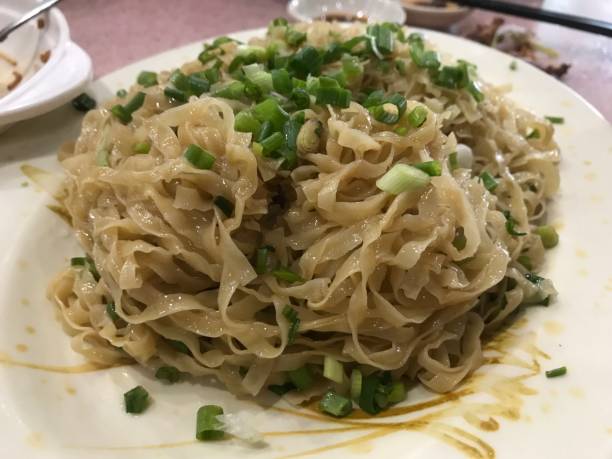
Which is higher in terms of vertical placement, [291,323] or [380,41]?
[380,41]

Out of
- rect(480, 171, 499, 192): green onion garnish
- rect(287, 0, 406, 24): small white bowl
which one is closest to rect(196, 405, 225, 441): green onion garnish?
rect(480, 171, 499, 192): green onion garnish

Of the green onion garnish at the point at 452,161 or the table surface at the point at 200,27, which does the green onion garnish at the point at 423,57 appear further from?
the table surface at the point at 200,27

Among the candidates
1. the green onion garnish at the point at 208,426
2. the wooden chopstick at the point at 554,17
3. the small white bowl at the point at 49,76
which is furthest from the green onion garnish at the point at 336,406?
the wooden chopstick at the point at 554,17

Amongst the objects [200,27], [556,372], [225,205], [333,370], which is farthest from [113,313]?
[200,27]

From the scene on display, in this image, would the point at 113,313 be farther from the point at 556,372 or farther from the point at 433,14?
the point at 433,14

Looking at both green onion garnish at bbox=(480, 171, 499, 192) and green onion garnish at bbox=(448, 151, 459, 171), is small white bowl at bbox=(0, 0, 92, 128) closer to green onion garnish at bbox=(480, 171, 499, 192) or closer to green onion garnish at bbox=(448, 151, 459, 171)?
green onion garnish at bbox=(448, 151, 459, 171)

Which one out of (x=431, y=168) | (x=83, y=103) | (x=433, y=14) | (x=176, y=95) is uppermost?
(x=431, y=168)
